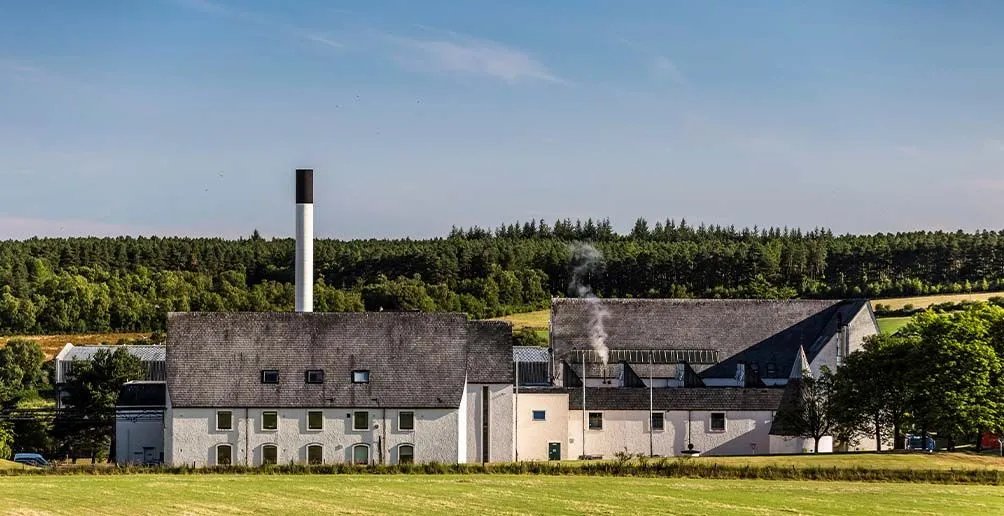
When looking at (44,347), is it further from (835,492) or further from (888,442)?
(835,492)

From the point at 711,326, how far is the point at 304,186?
24.4m

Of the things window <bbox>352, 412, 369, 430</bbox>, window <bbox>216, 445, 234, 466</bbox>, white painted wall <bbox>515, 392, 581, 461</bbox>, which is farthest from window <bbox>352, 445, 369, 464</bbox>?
white painted wall <bbox>515, 392, 581, 461</bbox>

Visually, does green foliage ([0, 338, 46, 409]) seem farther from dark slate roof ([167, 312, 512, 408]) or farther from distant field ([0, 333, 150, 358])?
dark slate roof ([167, 312, 512, 408])

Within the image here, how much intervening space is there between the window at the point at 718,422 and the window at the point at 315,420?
66.4 ft

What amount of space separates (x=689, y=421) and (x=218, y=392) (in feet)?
78.1

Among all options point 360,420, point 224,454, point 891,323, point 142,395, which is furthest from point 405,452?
point 891,323

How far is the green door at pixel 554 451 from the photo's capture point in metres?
78.8

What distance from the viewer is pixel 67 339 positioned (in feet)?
495

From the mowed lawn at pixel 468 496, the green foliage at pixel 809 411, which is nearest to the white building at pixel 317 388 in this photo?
the green foliage at pixel 809 411

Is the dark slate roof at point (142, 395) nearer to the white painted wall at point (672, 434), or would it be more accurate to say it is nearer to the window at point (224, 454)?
the window at point (224, 454)

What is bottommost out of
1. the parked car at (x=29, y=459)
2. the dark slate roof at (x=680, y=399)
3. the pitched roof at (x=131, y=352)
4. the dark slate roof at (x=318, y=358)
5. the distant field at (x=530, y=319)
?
the parked car at (x=29, y=459)

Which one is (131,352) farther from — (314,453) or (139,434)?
(314,453)

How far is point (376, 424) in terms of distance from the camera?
72.9m

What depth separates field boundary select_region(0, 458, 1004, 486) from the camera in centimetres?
5612
